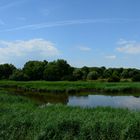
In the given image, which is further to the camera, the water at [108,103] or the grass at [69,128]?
the water at [108,103]

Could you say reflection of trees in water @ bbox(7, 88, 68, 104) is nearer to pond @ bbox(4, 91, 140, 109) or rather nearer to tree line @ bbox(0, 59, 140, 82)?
pond @ bbox(4, 91, 140, 109)

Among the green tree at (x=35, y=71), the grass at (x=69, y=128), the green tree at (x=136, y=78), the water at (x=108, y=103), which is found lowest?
the water at (x=108, y=103)

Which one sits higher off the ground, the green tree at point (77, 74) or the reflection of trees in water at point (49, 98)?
the green tree at point (77, 74)

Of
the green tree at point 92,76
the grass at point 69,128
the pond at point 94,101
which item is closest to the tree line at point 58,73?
the green tree at point 92,76

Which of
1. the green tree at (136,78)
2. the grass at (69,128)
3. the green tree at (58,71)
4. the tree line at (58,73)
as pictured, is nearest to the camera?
the grass at (69,128)

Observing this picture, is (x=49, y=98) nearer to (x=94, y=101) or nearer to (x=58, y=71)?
(x=94, y=101)

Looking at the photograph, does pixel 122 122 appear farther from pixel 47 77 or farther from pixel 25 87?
pixel 47 77

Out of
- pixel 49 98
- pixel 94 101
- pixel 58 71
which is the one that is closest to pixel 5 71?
pixel 58 71

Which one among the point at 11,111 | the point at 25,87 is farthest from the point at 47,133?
the point at 25,87

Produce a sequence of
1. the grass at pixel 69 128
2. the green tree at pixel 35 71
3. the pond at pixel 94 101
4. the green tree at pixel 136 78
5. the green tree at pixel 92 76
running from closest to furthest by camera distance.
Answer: the grass at pixel 69 128 < the pond at pixel 94 101 < the green tree at pixel 136 78 < the green tree at pixel 35 71 < the green tree at pixel 92 76

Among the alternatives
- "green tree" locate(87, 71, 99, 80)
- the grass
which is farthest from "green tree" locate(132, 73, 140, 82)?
the grass

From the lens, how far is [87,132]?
1210 centimetres

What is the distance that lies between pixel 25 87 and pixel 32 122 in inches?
1502

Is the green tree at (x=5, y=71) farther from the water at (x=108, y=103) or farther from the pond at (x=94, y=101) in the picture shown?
the water at (x=108, y=103)
